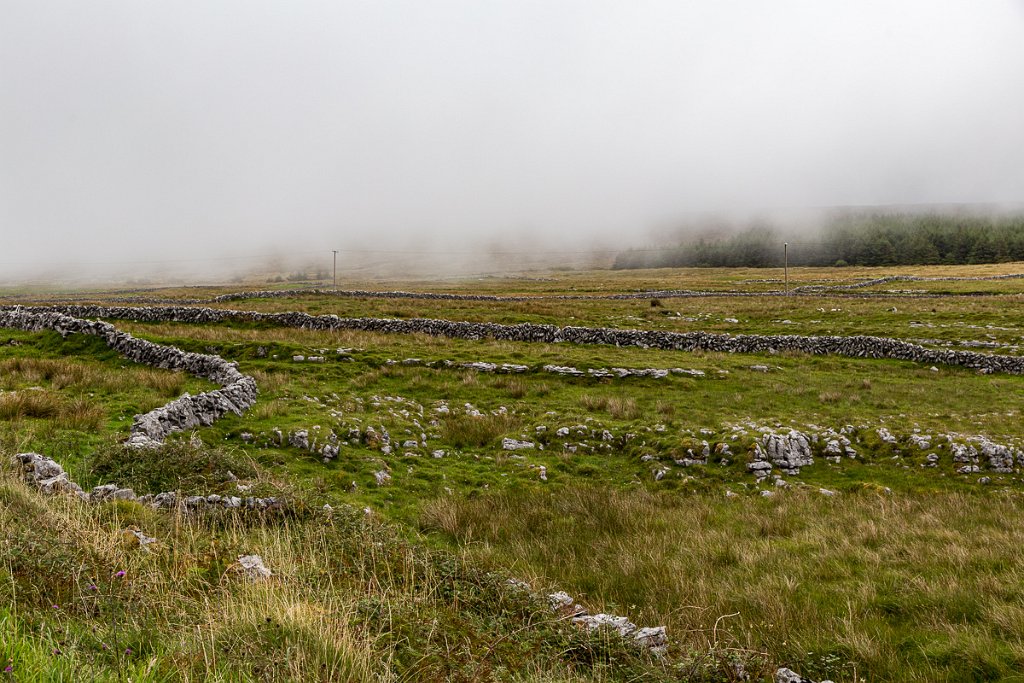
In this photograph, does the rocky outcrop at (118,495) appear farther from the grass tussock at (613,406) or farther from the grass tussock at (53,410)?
the grass tussock at (613,406)

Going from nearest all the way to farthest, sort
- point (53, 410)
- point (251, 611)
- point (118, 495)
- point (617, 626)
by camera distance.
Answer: point (251, 611) < point (617, 626) < point (118, 495) < point (53, 410)

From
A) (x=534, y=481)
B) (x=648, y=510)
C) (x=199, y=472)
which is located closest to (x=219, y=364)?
(x=199, y=472)

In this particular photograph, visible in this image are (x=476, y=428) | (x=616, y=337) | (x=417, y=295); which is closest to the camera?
(x=476, y=428)

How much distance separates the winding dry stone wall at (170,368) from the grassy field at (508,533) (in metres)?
0.50

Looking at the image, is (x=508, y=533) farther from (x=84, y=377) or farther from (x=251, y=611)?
(x=84, y=377)

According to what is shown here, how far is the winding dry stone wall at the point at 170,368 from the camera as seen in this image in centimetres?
1109

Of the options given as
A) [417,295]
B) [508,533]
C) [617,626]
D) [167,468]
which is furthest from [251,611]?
[417,295]

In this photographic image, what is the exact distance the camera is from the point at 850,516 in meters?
9.28

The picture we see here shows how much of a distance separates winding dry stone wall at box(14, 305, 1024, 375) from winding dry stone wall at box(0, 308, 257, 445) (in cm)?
814

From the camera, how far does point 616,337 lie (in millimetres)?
27453

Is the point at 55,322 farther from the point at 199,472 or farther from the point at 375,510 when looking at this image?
the point at 375,510

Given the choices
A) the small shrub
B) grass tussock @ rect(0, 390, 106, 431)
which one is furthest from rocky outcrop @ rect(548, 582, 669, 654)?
grass tussock @ rect(0, 390, 106, 431)

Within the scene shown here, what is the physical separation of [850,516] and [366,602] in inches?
322

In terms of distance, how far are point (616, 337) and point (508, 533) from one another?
1984cm
